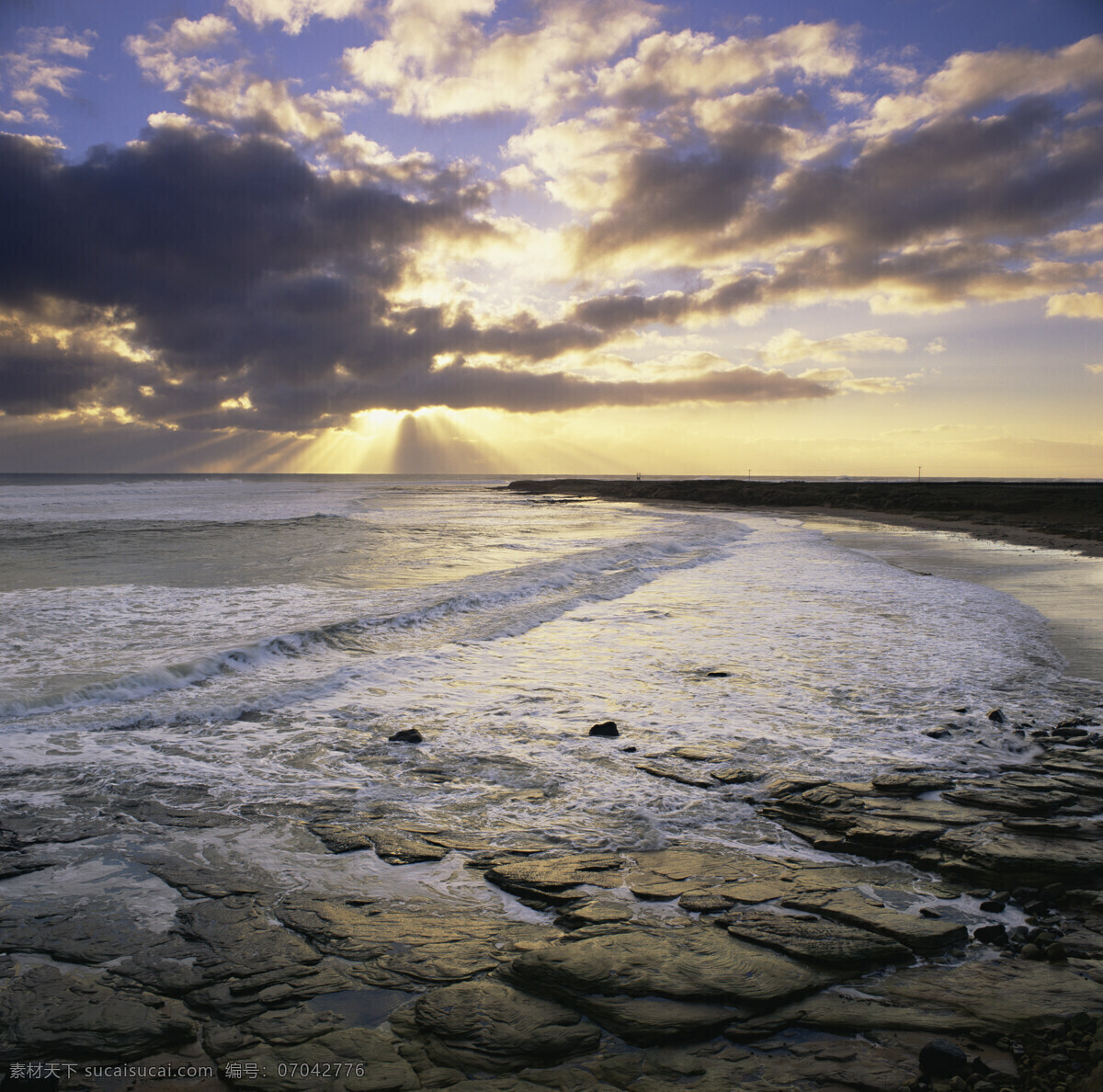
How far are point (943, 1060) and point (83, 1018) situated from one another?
3.35 meters

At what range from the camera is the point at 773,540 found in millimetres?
25688

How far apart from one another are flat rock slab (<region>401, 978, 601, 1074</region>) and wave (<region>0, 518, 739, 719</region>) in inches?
242

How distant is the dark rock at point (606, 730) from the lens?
6.30 metres

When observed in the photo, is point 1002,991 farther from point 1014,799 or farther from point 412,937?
point 412,937

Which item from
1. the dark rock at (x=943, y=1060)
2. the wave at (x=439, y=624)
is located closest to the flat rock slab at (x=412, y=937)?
the dark rock at (x=943, y=1060)

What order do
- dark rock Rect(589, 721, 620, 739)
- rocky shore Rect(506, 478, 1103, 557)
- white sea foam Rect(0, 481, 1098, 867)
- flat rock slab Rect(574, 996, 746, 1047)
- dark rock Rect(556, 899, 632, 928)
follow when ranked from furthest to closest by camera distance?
rocky shore Rect(506, 478, 1103, 557) → dark rock Rect(589, 721, 620, 739) → white sea foam Rect(0, 481, 1098, 867) → dark rock Rect(556, 899, 632, 928) → flat rock slab Rect(574, 996, 746, 1047)

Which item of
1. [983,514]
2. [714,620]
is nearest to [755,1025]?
[714,620]

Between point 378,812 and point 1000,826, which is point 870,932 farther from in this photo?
point 378,812

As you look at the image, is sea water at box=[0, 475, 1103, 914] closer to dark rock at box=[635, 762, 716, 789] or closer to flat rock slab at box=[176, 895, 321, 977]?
dark rock at box=[635, 762, 716, 789]

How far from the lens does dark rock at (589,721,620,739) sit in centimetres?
630

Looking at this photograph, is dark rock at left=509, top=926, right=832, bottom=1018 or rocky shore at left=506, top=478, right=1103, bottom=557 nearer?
dark rock at left=509, top=926, right=832, bottom=1018

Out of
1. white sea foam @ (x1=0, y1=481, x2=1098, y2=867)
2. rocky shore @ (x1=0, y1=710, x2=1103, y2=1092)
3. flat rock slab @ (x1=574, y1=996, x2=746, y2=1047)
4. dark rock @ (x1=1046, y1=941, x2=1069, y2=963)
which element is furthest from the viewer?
white sea foam @ (x1=0, y1=481, x2=1098, y2=867)

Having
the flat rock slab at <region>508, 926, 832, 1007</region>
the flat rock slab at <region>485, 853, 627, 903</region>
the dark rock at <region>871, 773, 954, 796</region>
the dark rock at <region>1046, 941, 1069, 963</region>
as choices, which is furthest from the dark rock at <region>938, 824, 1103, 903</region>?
the flat rock slab at <region>485, 853, 627, 903</region>

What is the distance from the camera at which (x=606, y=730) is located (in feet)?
20.7
